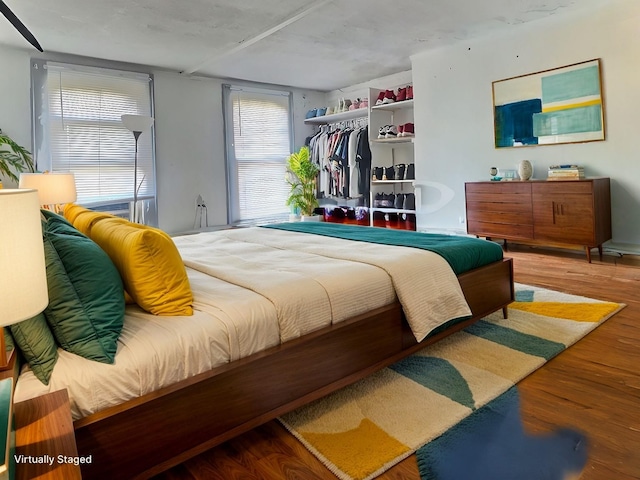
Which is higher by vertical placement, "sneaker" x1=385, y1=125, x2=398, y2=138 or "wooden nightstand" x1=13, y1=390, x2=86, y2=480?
"sneaker" x1=385, y1=125, x2=398, y2=138

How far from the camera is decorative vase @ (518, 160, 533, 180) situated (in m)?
4.55

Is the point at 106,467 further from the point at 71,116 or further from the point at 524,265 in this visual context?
the point at 71,116

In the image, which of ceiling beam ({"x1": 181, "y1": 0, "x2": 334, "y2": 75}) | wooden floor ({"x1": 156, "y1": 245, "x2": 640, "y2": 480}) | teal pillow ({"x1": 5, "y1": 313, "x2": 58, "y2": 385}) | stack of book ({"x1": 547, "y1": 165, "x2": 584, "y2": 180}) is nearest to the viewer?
teal pillow ({"x1": 5, "y1": 313, "x2": 58, "y2": 385})

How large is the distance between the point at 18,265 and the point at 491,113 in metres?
5.15

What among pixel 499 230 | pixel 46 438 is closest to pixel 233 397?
pixel 46 438

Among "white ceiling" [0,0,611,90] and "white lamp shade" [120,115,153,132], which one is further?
"white lamp shade" [120,115,153,132]

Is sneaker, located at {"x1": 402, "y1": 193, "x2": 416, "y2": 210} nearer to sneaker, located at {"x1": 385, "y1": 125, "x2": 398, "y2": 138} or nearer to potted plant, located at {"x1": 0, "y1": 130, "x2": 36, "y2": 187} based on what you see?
sneaker, located at {"x1": 385, "y1": 125, "x2": 398, "y2": 138}

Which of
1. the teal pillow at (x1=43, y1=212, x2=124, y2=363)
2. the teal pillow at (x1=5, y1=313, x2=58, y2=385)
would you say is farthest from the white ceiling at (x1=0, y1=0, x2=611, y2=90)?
the teal pillow at (x1=5, y1=313, x2=58, y2=385)

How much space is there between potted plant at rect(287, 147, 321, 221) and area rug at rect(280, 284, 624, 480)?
4.30 meters

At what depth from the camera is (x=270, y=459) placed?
148 cm

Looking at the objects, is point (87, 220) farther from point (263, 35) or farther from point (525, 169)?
point (525, 169)

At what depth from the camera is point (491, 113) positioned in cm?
500

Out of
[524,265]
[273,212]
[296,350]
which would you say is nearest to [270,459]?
[296,350]

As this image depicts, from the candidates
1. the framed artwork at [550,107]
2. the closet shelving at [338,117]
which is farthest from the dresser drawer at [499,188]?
the closet shelving at [338,117]
